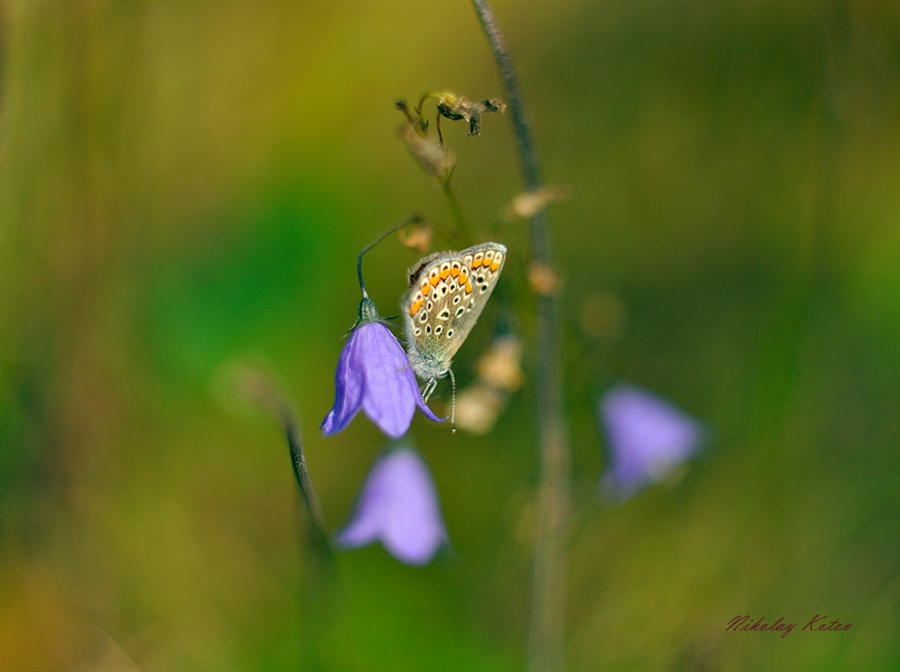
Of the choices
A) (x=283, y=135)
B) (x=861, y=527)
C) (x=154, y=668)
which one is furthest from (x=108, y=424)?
(x=861, y=527)

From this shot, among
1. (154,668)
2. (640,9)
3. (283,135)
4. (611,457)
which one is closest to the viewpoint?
(611,457)

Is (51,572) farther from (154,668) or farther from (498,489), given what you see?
(498,489)

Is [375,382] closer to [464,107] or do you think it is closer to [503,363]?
[503,363]

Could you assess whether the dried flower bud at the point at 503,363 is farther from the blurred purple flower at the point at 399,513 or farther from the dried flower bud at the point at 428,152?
the dried flower bud at the point at 428,152
